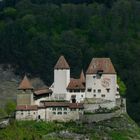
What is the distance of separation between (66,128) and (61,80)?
21.0 ft

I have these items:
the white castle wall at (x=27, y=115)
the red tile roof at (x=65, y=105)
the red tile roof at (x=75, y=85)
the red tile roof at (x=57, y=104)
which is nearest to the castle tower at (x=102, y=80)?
the red tile roof at (x=75, y=85)

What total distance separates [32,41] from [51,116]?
58.1 m

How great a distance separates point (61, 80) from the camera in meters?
143

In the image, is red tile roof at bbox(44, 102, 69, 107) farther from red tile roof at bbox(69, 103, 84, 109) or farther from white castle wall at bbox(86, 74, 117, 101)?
white castle wall at bbox(86, 74, 117, 101)

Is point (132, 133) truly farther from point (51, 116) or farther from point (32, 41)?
point (32, 41)

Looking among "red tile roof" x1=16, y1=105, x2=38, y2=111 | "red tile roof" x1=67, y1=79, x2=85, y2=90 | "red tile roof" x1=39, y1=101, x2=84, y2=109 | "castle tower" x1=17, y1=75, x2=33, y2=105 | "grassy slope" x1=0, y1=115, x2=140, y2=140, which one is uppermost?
"red tile roof" x1=67, y1=79, x2=85, y2=90

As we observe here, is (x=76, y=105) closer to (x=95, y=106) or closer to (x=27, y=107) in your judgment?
(x=95, y=106)

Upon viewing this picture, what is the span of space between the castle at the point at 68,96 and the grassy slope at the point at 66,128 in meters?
1.23

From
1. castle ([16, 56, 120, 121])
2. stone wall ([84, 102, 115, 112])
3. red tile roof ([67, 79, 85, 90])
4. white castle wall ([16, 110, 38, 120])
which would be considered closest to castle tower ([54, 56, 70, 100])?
castle ([16, 56, 120, 121])

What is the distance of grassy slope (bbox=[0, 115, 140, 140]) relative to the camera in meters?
137

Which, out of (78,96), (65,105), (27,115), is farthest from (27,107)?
(78,96)

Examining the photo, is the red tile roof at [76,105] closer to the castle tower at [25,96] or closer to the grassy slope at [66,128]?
the grassy slope at [66,128]

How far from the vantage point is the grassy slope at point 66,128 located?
137 m

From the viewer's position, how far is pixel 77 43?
19525 centimetres
